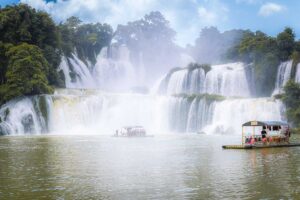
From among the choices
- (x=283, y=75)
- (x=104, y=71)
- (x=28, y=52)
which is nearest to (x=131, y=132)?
(x=28, y=52)

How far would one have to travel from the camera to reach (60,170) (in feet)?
66.1

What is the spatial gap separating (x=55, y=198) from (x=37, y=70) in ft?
173

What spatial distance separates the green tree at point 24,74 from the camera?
62.9 metres

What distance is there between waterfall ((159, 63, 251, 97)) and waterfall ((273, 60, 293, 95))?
547cm

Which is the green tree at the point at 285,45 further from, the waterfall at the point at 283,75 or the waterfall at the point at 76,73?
the waterfall at the point at 76,73

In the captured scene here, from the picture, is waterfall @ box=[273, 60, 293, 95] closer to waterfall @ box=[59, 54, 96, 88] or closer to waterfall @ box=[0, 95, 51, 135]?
waterfall @ box=[0, 95, 51, 135]

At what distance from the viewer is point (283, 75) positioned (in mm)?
66625

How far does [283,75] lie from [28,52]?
35.0 meters

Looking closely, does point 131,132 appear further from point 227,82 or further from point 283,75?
point 283,75

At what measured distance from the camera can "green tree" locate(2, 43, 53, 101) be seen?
62.9 m

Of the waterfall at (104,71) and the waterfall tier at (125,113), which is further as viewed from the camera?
the waterfall at (104,71)

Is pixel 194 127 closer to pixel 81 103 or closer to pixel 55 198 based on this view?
pixel 81 103

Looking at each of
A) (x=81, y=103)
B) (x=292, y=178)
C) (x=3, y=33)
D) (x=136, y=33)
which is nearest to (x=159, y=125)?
(x=81, y=103)

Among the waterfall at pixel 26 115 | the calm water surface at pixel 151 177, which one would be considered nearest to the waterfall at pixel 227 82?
the waterfall at pixel 26 115
